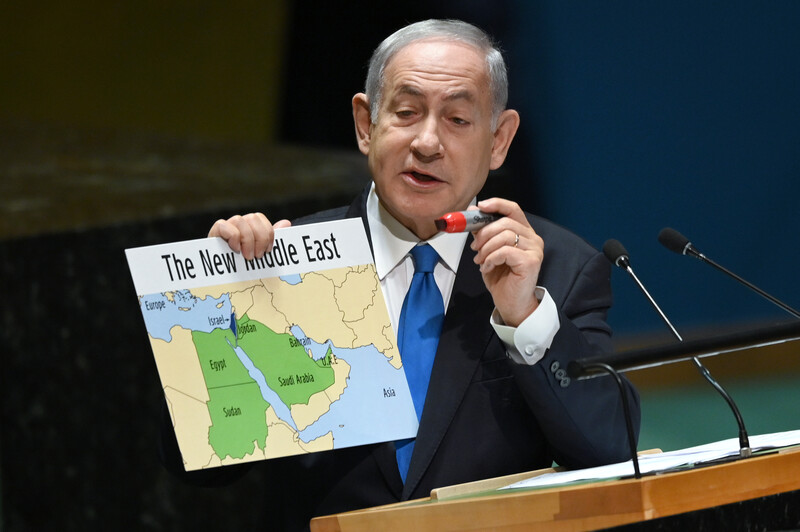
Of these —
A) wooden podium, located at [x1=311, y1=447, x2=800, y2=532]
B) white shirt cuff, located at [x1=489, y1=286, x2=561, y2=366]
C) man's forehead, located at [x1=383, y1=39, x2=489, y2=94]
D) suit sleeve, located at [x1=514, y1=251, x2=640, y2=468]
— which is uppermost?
man's forehead, located at [x1=383, y1=39, x2=489, y2=94]

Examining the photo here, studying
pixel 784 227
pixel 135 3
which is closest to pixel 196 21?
pixel 135 3

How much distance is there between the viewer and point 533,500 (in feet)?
4.18

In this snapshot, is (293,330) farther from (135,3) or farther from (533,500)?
(135,3)

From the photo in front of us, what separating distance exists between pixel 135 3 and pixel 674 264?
2509 mm

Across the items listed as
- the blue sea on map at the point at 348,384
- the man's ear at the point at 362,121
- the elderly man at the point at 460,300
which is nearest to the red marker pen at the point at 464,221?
the elderly man at the point at 460,300

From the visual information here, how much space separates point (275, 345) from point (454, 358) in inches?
13.1

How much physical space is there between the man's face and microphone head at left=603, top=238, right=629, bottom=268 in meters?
0.31

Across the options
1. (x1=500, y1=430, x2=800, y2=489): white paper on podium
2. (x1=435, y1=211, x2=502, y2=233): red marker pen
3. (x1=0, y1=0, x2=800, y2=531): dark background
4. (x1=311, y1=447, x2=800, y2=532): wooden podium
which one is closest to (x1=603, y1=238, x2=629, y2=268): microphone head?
(x1=435, y1=211, x2=502, y2=233): red marker pen

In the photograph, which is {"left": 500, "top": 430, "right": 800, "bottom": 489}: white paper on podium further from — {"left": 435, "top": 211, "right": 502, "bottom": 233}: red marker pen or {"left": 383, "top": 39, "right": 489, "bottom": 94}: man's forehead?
{"left": 383, "top": 39, "right": 489, "bottom": 94}: man's forehead

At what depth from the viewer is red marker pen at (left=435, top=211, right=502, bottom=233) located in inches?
65.5

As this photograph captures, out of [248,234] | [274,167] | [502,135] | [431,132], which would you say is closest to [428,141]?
[431,132]

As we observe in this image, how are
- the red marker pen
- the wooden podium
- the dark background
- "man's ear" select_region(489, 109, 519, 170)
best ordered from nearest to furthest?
the wooden podium
the red marker pen
"man's ear" select_region(489, 109, 519, 170)
the dark background

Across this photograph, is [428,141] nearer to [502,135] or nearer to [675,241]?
[502,135]

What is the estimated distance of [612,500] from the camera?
3.97 feet
